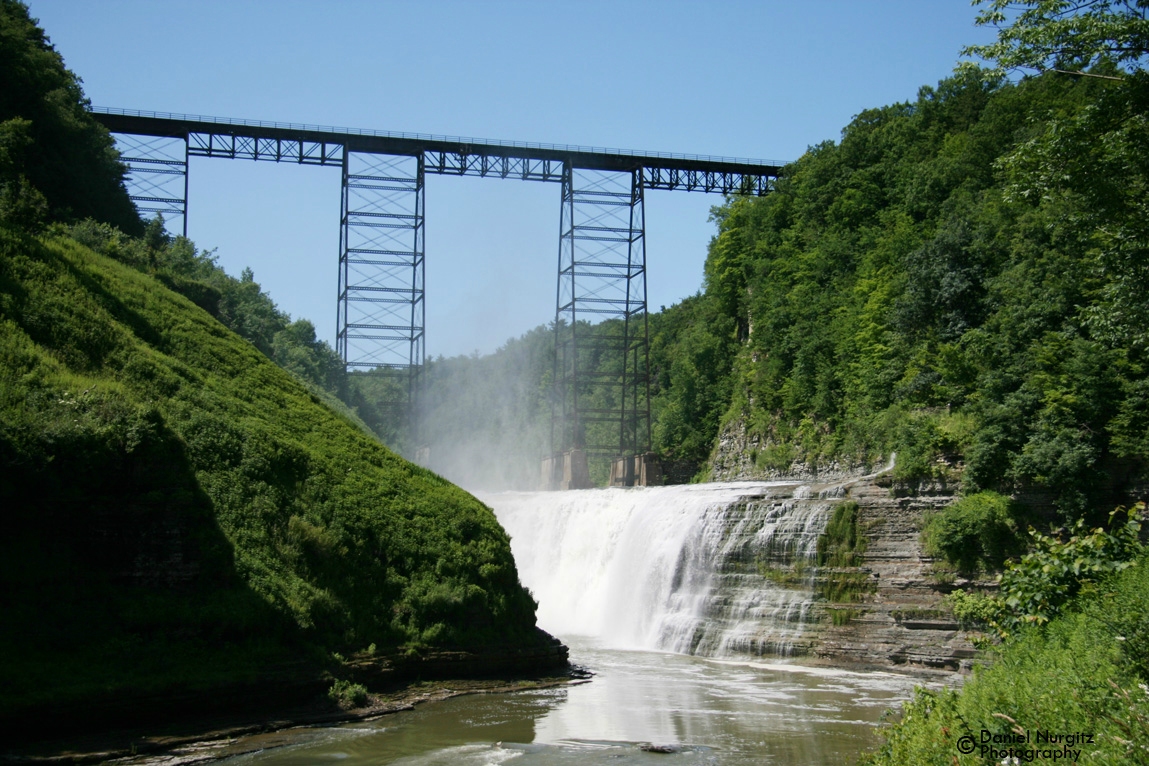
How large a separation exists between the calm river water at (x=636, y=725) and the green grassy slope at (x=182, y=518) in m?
1.79

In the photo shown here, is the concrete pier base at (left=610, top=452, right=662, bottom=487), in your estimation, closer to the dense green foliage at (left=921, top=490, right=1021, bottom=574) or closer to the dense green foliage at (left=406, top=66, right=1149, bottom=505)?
the dense green foliage at (left=406, top=66, right=1149, bottom=505)

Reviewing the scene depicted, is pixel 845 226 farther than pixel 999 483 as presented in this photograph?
Yes

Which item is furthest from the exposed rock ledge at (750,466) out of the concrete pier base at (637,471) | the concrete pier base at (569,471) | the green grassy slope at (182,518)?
the green grassy slope at (182,518)

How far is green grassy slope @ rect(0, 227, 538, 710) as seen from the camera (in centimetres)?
1221

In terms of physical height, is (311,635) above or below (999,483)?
below

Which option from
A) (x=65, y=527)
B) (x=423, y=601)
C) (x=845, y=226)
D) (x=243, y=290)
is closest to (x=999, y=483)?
(x=423, y=601)

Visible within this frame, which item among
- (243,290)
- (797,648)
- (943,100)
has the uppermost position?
(943,100)

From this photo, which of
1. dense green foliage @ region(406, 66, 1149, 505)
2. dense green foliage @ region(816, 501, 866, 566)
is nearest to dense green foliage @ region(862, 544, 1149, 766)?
dense green foliage @ region(406, 66, 1149, 505)

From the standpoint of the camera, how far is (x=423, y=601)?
1591 centimetres

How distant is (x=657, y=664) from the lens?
777 inches

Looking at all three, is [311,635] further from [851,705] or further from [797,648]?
[797,648]

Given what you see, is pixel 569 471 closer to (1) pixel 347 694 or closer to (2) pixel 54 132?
(2) pixel 54 132

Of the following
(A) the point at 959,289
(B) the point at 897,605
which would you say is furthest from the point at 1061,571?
(A) the point at 959,289

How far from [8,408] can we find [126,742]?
15.5 feet
